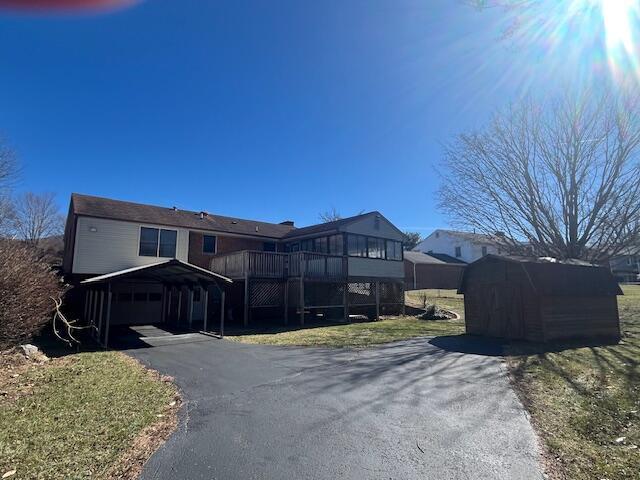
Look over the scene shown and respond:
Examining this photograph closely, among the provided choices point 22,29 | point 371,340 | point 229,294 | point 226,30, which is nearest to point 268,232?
point 229,294

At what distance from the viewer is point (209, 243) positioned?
21.6 metres

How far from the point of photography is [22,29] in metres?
9.09

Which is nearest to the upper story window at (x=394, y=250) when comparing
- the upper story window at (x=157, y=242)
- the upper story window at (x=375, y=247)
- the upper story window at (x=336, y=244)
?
the upper story window at (x=375, y=247)

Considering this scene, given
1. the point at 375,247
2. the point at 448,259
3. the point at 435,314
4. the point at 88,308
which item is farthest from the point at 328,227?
the point at 448,259

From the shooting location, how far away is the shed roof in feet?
41.9

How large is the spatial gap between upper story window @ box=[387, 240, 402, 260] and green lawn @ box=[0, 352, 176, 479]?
18.1 meters

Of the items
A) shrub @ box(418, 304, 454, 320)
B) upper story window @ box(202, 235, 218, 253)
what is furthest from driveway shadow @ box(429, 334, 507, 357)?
upper story window @ box(202, 235, 218, 253)

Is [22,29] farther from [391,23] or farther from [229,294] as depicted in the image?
[229,294]

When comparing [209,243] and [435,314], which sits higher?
[209,243]

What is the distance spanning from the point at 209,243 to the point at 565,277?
16876mm

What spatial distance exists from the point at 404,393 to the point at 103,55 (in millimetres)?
11652

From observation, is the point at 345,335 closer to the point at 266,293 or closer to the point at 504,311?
the point at 504,311

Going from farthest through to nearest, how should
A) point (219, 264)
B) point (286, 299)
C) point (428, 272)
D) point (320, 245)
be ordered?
1. point (428, 272)
2. point (320, 245)
3. point (219, 264)
4. point (286, 299)

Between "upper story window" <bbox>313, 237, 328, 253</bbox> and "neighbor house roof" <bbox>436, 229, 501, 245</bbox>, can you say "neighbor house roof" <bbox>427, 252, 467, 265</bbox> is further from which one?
"upper story window" <bbox>313, 237, 328, 253</bbox>
